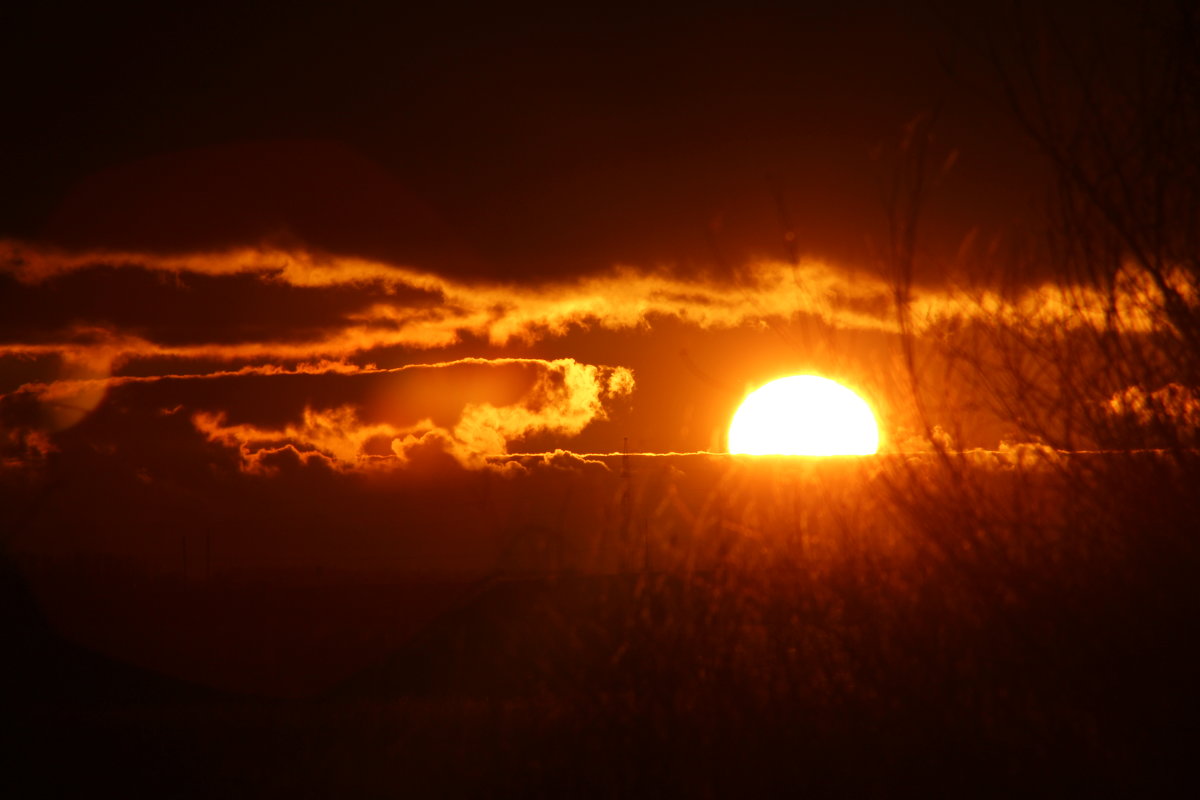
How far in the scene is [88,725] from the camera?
13.1 m

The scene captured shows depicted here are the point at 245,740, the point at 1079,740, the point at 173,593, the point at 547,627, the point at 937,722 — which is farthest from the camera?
the point at 173,593

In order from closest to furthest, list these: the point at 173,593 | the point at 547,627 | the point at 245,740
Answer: the point at 245,740
the point at 547,627
the point at 173,593

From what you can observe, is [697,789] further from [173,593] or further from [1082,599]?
[173,593]

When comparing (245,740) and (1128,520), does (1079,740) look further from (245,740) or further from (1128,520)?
(245,740)

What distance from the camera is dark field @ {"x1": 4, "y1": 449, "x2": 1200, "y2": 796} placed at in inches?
261

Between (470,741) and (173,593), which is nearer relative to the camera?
(470,741)

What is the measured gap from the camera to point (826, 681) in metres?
9.06

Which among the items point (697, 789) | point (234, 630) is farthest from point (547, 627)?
point (234, 630)

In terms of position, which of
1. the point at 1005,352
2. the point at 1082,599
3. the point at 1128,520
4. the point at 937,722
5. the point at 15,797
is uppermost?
the point at 1005,352

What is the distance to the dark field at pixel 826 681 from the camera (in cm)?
663

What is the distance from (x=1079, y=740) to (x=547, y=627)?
6.67 m

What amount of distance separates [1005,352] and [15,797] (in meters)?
8.01

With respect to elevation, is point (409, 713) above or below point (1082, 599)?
below

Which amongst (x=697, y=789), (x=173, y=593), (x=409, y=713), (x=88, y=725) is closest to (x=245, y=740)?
(x=409, y=713)
